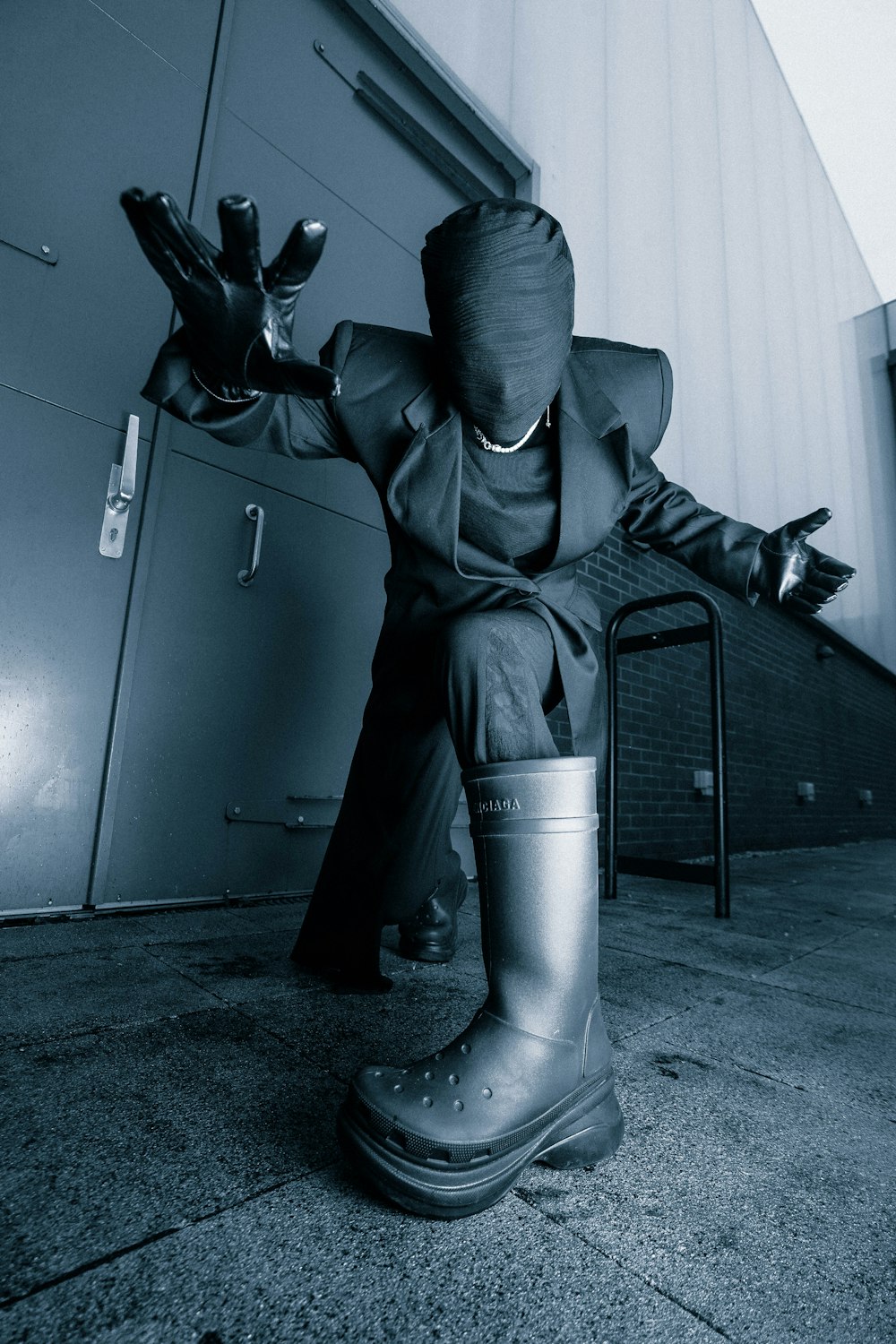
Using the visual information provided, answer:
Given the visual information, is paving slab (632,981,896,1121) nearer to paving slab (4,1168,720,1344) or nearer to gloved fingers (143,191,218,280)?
paving slab (4,1168,720,1344)

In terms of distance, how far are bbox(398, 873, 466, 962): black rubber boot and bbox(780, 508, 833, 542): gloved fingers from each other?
1.05 meters

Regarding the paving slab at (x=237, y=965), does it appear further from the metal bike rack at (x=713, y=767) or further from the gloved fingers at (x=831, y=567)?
the metal bike rack at (x=713, y=767)

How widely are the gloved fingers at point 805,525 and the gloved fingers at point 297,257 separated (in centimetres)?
89

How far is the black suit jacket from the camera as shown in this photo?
1.00 metres

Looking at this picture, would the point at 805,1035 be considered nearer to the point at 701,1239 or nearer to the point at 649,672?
the point at 701,1239

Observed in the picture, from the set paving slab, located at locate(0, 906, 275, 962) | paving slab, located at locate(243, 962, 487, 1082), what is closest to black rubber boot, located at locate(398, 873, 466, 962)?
paving slab, located at locate(243, 962, 487, 1082)

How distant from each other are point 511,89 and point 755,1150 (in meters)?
4.17

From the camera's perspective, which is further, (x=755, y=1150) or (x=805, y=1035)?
(x=805, y=1035)

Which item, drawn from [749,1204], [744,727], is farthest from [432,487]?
[744,727]

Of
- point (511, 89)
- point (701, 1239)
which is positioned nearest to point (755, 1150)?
point (701, 1239)

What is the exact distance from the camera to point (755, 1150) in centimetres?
82

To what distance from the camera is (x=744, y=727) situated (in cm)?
482

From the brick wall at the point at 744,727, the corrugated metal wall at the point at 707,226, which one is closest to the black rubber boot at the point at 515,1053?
the brick wall at the point at 744,727

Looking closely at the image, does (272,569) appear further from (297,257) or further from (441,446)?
(297,257)
